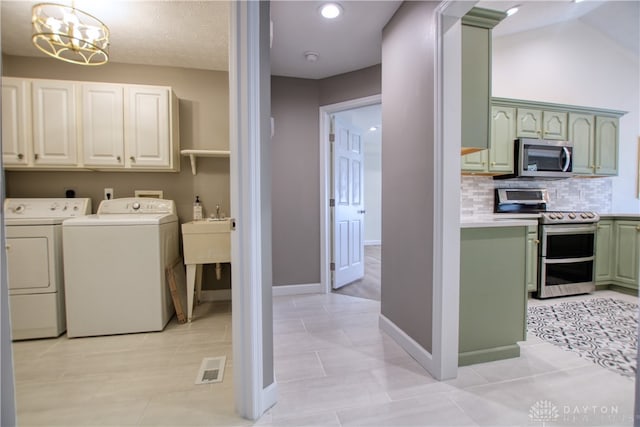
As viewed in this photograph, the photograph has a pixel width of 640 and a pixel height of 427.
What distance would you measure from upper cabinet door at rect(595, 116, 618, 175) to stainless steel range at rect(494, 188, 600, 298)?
77 centimetres

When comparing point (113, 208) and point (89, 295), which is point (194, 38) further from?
point (89, 295)

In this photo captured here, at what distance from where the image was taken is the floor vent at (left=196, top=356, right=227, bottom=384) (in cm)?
157

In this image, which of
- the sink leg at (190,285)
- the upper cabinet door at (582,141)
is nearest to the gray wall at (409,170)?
the sink leg at (190,285)

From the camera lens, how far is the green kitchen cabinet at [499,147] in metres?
2.92

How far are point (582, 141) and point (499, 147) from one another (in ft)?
3.89

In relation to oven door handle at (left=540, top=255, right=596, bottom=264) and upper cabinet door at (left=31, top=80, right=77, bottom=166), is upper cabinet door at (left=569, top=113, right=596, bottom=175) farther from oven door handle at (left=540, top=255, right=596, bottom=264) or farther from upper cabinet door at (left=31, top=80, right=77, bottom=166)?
upper cabinet door at (left=31, top=80, right=77, bottom=166)

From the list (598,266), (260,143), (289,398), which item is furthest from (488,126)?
(598,266)

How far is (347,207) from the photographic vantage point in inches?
138

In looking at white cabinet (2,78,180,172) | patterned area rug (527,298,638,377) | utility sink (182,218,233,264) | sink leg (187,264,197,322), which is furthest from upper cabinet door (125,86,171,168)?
patterned area rug (527,298,638,377)

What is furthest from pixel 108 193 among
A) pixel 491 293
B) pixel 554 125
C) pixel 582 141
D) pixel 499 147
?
pixel 582 141

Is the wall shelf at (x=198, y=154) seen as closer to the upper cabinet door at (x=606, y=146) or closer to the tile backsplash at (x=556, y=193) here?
the tile backsplash at (x=556, y=193)

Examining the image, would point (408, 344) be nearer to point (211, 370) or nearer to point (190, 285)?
point (211, 370)

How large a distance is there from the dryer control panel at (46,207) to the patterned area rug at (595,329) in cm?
399

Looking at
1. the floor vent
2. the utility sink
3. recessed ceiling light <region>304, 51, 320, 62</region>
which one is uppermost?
recessed ceiling light <region>304, 51, 320, 62</region>
